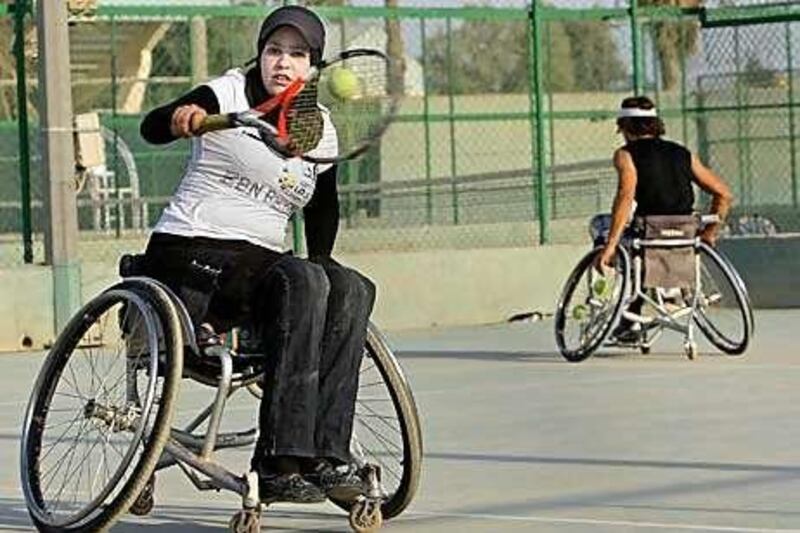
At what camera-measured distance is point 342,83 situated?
325 inches

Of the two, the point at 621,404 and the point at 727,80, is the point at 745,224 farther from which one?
the point at 621,404

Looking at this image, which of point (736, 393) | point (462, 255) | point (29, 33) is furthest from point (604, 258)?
point (29, 33)

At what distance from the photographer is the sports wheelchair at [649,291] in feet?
48.4

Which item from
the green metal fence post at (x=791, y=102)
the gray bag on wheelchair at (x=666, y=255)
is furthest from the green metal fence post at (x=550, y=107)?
the gray bag on wheelchair at (x=666, y=255)

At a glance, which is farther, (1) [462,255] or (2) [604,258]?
(1) [462,255]

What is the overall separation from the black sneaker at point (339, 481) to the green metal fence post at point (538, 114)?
12.6 meters

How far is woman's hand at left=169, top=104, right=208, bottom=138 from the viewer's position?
299 inches

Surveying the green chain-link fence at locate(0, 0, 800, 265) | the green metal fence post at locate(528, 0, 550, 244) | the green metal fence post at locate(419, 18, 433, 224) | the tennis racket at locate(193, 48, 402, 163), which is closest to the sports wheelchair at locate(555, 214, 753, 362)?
the green chain-link fence at locate(0, 0, 800, 265)

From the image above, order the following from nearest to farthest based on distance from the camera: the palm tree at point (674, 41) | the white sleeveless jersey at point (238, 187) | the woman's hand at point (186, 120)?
1. the woman's hand at point (186, 120)
2. the white sleeveless jersey at point (238, 187)
3. the palm tree at point (674, 41)

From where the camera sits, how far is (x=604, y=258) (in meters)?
14.7

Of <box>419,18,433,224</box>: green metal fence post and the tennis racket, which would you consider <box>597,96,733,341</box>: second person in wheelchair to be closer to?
the tennis racket

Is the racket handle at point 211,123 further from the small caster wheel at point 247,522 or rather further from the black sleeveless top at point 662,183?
the black sleeveless top at point 662,183

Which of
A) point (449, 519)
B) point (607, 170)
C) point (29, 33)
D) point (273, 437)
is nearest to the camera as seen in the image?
point (273, 437)

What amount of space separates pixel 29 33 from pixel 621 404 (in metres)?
8.22
